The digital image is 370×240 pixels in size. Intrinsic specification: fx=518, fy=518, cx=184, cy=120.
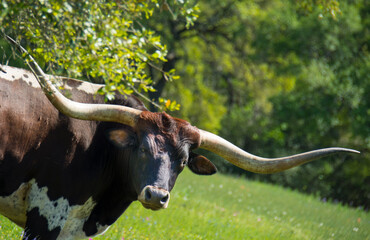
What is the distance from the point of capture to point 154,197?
4.97 m

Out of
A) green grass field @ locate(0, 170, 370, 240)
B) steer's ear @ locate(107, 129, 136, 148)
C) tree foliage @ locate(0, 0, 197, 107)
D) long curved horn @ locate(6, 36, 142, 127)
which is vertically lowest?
green grass field @ locate(0, 170, 370, 240)

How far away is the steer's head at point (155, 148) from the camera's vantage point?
5.23 metres

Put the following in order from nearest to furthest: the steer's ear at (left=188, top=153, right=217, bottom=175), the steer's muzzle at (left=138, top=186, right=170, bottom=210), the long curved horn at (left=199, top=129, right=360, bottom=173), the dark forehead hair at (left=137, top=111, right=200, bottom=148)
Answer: the steer's muzzle at (left=138, top=186, right=170, bottom=210)
the dark forehead hair at (left=137, top=111, right=200, bottom=148)
the long curved horn at (left=199, top=129, right=360, bottom=173)
the steer's ear at (left=188, top=153, right=217, bottom=175)

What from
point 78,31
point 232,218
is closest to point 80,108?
point 78,31

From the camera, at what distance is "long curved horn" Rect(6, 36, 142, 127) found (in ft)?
16.3

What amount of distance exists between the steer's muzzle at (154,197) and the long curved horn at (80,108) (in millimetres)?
876

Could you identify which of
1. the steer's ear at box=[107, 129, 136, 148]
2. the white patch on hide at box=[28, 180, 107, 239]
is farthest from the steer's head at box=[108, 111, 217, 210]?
the white patch on hide at box=[28, 180, 107, 239]

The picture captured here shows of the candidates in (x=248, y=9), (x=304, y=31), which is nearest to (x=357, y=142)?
(x=304, y=31)

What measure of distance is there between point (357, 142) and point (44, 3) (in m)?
20.6

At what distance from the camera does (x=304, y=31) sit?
2172 centimetres

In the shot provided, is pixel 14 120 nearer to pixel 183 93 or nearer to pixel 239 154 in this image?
pixel 239 154

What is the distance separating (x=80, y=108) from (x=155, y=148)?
2.84 ft

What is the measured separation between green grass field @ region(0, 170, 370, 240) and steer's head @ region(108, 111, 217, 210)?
157cm

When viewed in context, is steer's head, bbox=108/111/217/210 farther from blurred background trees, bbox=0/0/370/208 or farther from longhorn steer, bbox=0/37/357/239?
blurred background trees, bbox=0/0/370/208
